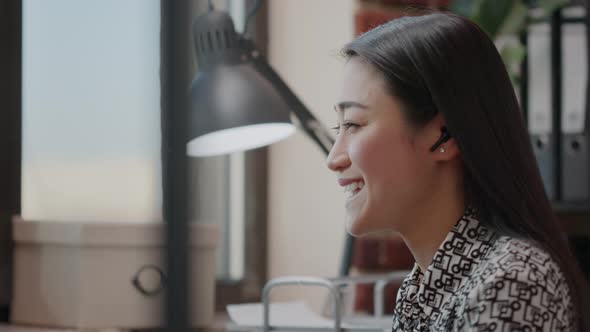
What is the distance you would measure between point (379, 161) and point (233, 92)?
2.37ft

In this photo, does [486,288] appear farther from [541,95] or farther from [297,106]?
[541,95]

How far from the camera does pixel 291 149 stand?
2385mm

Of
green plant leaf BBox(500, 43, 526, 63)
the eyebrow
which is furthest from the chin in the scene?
green plant leaf BBox(500, 43, 526, 63)

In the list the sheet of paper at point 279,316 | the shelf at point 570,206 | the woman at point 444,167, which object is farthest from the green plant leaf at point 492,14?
the woman at point 444,167

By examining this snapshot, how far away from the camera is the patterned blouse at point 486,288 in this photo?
788mm

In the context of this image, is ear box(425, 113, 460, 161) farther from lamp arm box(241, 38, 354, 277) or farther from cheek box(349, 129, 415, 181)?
lamp arm box(241, 38, 354, 277)

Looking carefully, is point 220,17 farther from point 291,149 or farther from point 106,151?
point 291,149

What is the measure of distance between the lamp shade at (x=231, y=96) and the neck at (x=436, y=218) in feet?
2.10

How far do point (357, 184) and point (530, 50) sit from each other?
1466 mm

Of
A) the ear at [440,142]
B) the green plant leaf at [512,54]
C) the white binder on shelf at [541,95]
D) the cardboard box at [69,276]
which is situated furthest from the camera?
the white binder on shelf at [541,95]

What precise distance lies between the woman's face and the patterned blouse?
0.19ft

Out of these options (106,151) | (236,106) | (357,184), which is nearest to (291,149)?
(236,106)

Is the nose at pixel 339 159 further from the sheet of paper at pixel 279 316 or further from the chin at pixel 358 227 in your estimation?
the sheet of paper at pixel 279 316

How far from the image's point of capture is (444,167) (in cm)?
92
